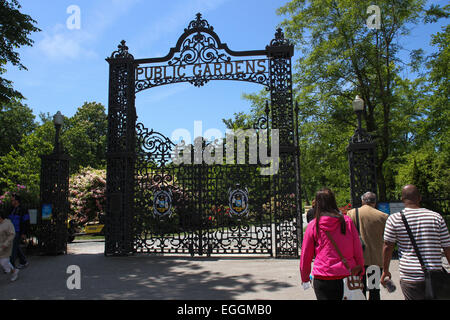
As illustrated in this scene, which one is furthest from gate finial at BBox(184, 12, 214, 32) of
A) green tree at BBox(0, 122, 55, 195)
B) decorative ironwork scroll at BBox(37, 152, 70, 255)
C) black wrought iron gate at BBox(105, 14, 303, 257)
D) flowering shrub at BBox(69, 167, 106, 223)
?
green tree at BBox(0, 122, 55, 195)

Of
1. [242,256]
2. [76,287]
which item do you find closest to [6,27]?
[76,287]

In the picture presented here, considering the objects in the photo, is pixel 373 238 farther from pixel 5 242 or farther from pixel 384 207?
pixel 5 242

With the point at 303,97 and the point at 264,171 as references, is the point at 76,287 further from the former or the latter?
the point at 303,97

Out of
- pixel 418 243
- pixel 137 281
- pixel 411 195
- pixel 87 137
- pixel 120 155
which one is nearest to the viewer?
pixel 418 243

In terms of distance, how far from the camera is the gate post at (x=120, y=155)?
36.0ft

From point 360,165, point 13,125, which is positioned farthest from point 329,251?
point 13,125

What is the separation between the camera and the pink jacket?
352 centimetres

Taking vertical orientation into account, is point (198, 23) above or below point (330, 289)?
above

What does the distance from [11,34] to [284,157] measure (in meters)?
10.6

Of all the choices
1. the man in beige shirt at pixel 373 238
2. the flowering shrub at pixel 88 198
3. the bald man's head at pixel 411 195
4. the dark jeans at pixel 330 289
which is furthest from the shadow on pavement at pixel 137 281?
the flowering shrub at pixel 88 198

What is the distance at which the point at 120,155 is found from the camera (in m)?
11.1

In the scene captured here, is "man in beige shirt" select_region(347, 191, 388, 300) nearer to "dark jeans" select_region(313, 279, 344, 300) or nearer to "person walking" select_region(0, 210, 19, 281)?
"dark jeans" select_region(313, 279, 344, 300)

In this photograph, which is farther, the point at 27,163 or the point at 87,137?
the point at 87,137

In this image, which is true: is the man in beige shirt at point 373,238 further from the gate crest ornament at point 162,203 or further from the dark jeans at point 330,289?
the gate crest ornament at point 162,203
